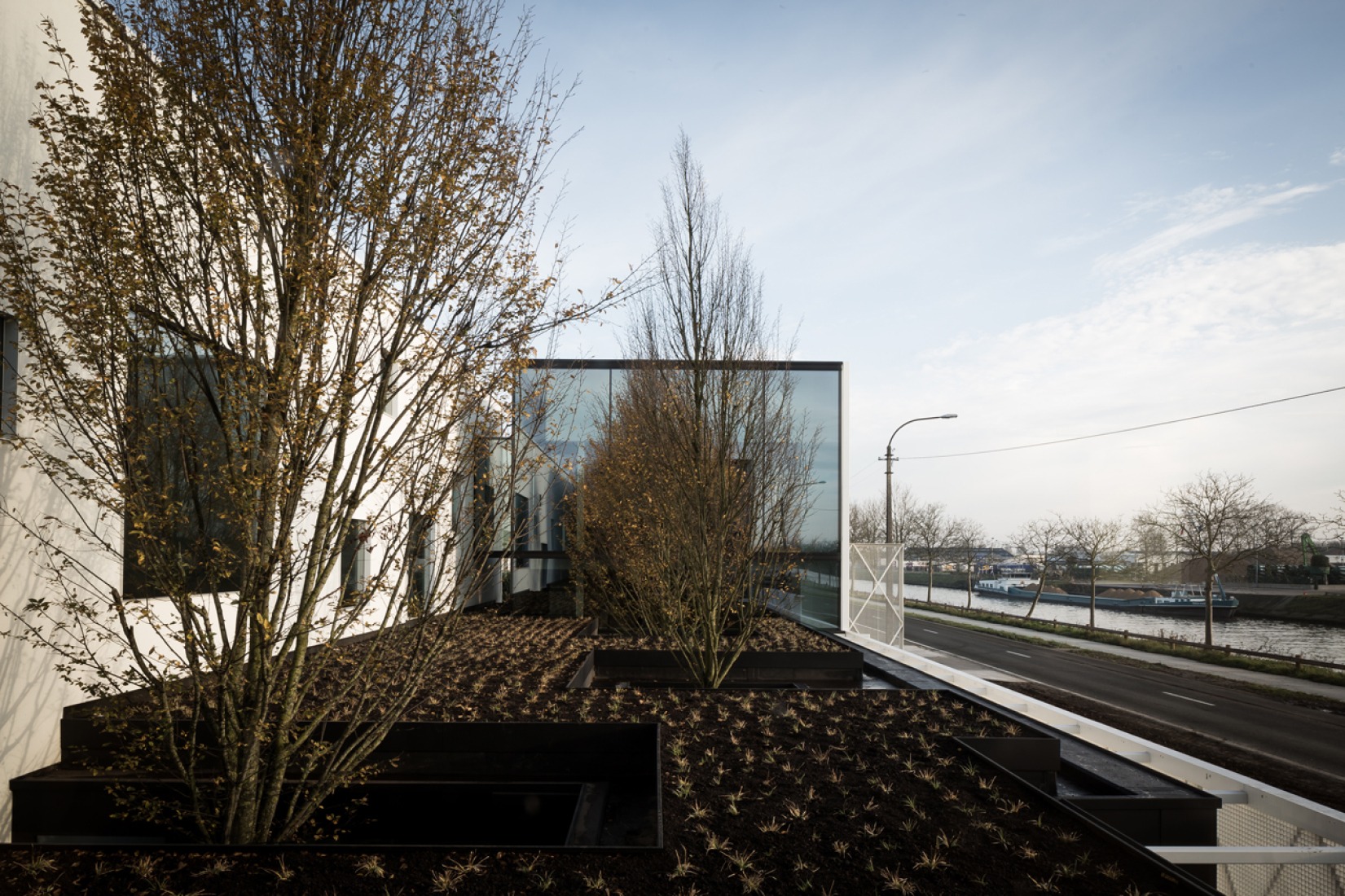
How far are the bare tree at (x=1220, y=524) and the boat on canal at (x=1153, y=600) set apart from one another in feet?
30.1

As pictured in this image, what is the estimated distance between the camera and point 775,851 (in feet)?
12.4

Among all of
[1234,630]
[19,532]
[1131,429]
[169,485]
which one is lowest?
[1234,630]

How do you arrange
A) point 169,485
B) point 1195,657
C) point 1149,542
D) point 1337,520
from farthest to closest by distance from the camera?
point 1149,542 < point 1337,520 < point 1195,657 < point 169,485

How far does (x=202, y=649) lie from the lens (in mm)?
3736

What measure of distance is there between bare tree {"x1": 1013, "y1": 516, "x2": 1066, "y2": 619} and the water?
2136 millimetres

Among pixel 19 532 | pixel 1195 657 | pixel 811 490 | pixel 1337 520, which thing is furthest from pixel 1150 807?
pixel 1337 520

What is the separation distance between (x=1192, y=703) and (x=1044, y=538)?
73.4ft

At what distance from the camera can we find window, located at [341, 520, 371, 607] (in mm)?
4062

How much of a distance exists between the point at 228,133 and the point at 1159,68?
9954 mm

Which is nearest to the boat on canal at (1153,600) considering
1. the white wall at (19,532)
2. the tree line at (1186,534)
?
the tree line at (1186,534)

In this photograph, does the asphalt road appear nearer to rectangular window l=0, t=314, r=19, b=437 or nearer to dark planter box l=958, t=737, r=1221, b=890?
dark planter box l=958, t=737, r=1221, b=890

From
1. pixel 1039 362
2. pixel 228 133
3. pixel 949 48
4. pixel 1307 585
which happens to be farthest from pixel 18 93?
pixel 1307 585

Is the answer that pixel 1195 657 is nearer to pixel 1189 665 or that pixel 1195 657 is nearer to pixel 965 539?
pixel 1189 665

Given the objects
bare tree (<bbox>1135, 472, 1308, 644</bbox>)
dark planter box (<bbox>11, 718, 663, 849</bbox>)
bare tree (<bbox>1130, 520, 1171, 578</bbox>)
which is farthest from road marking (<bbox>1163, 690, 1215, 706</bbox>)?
bare tree (<bbox>1130, 520, 1171, 578</bbox>)
